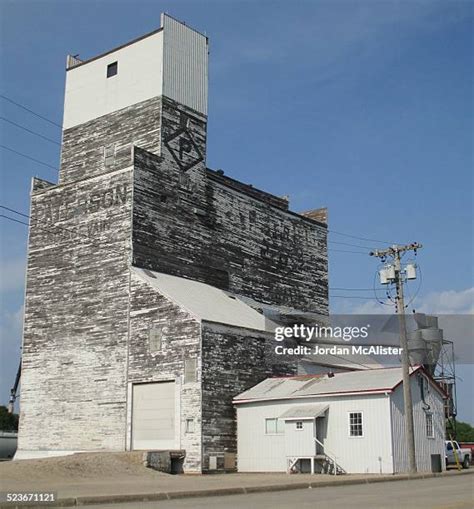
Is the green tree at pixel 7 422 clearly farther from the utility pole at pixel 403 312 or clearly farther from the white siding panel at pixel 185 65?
the utility pole at pixel 403 312

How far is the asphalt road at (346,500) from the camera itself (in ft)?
49.4

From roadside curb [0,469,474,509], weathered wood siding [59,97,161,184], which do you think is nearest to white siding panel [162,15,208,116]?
weathered wood siding [59,97,161,184]

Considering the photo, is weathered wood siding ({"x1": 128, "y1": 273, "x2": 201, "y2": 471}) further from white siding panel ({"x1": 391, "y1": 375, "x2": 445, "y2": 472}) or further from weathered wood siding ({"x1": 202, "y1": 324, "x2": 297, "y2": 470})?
white siding panel ({"x1": 391, "y1": 375, "x2": 445, "y2": 472})

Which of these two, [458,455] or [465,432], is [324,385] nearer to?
[458,455]

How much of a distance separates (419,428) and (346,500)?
47.2 ft

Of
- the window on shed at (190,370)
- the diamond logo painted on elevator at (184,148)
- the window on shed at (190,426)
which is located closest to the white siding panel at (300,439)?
the window on shed at (190,426)

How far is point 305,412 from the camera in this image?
97.7ft

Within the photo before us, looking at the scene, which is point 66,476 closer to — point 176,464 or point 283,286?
point 176,464

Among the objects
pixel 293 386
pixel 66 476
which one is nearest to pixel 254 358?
pixel 293 386

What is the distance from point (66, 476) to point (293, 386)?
11297 millimetres

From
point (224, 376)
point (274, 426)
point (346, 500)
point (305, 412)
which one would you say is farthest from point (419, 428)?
point (346, 500)

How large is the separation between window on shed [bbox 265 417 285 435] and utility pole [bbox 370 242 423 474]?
17.1 ft

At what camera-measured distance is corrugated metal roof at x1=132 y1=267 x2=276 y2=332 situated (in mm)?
33094

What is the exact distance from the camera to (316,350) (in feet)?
131
